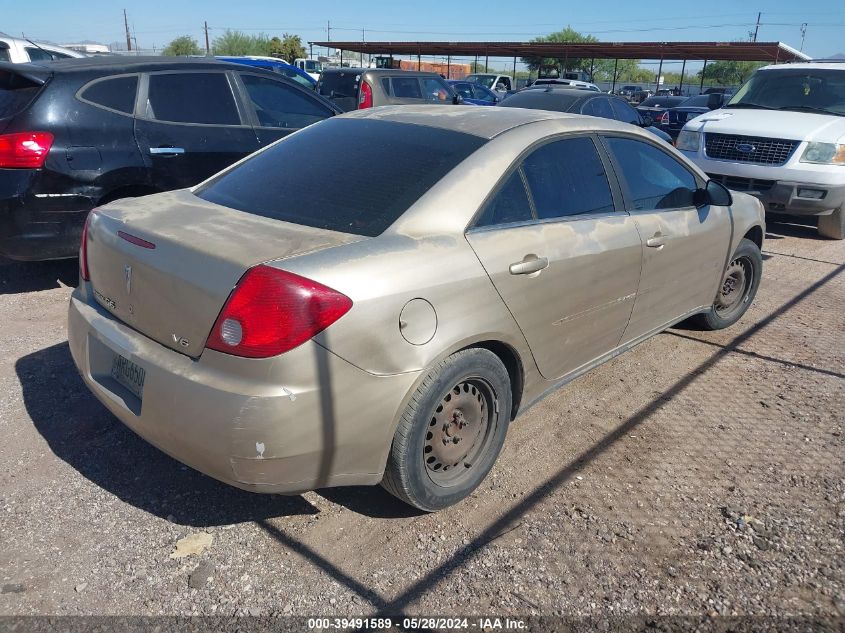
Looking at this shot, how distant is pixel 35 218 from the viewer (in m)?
4.89

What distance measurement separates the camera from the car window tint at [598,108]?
1062 cm

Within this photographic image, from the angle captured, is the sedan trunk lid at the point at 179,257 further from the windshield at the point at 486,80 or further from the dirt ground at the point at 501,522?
the windshield at the point at 486,80

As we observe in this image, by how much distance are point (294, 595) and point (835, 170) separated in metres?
7.60

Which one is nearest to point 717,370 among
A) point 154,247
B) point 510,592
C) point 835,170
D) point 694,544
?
point 694,544

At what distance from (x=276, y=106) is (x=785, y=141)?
5.69 metres

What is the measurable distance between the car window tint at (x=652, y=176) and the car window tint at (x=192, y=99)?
11.8 feet

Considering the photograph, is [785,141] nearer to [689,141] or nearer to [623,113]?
[689,141]

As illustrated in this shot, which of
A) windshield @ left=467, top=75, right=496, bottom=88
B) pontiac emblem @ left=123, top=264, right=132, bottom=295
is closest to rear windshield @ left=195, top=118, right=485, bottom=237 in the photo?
pontiac emblem @ left=123, top=264, right=132, bottom=295

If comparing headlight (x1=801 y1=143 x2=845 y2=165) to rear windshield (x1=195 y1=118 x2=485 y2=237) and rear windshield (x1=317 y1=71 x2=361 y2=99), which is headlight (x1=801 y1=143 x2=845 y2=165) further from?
rear windshield (x1=317 y1=71 x2=361 y2=99)

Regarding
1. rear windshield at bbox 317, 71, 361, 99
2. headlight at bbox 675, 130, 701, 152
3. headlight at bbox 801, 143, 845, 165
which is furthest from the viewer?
rear windshield at bbox 317, 71, 361, 99

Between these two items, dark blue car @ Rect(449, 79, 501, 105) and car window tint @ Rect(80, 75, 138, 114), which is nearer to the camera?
car window tint @ Rect(80, 75, 138, 114)

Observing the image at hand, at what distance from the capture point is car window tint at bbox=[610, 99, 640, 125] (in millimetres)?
11508

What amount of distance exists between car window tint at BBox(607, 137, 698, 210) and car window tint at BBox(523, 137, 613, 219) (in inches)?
9.6

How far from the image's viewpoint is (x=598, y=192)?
3.64 meters
